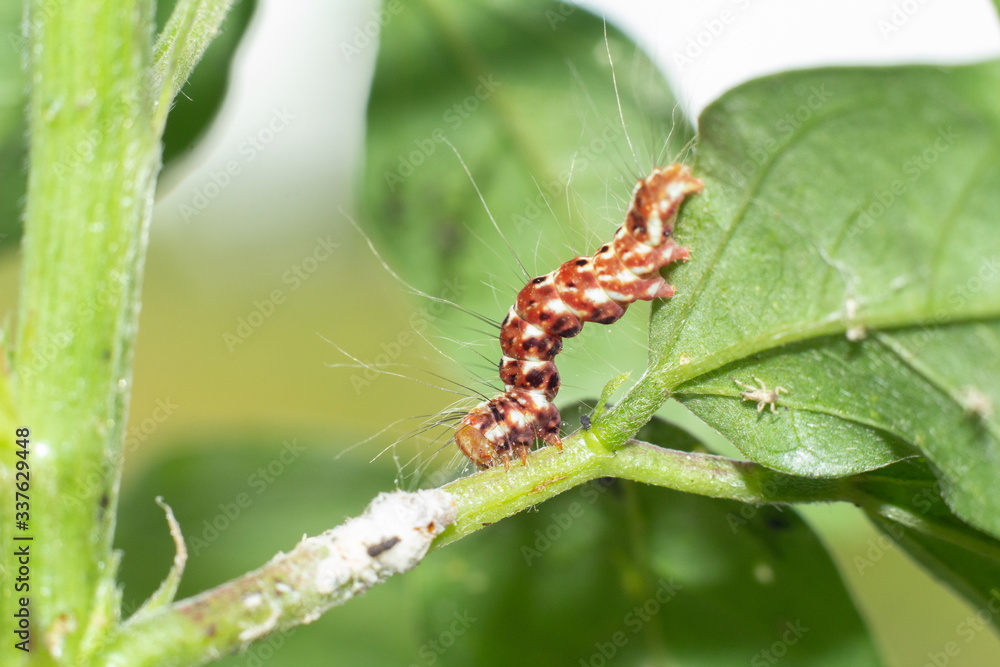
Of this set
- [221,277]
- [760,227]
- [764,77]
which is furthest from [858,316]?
[221,277]

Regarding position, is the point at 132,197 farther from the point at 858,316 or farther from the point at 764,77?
the point at 858,316

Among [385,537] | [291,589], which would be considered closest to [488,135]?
[385,537]

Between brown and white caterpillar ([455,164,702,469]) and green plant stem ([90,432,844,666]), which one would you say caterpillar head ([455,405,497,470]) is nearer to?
brown and white caterpillar ([455,164,702,469])

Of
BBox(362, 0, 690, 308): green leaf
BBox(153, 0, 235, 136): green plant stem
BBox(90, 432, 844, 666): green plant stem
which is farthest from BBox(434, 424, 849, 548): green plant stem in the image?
BBox(362, 0, 690, 308): green leaf

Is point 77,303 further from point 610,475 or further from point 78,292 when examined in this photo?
point 610,475

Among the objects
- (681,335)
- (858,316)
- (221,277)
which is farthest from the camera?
(221,277)
